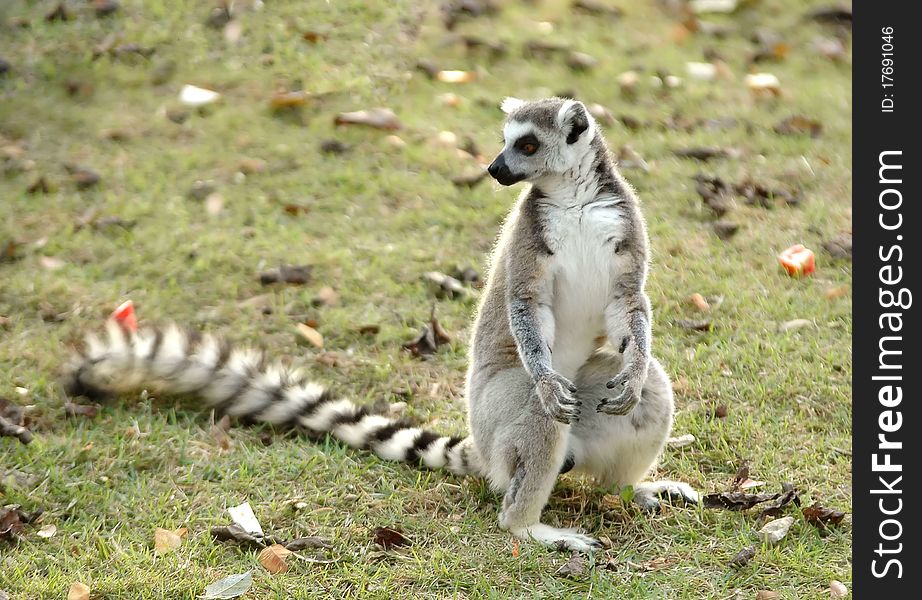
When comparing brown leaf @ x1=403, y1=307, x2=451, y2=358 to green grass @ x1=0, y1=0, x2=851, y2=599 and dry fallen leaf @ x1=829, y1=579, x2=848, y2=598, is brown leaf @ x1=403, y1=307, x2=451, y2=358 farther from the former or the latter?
dry fallen leaf @ x1=829, y1=579, x2=848, y2=598

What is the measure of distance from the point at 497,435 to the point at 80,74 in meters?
5.45

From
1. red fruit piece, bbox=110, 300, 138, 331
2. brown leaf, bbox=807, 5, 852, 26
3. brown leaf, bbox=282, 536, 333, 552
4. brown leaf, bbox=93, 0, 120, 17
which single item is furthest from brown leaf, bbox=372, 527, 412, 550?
brown leaf, bbox=807, 5, 852, 26

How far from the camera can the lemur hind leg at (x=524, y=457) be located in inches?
158

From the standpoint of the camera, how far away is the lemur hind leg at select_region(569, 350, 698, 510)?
418 centimetres

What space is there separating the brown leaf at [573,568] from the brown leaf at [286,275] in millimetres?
2671

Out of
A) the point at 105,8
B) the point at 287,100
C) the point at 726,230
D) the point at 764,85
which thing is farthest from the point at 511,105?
the point at 105,8

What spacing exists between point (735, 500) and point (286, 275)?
2846mm

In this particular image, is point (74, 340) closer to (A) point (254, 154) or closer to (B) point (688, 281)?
(A) point (254, 154)

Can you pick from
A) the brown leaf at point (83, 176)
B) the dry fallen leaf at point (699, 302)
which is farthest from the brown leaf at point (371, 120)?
the dry fallen leaf at point (699, 302)

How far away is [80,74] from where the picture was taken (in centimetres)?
822

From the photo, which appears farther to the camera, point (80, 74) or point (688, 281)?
point (80, 74)
